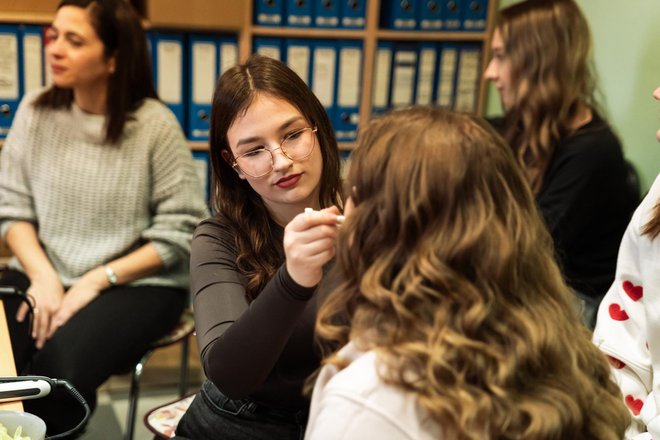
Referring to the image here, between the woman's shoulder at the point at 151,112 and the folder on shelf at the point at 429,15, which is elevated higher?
the folder on shelf at the point at 429,15

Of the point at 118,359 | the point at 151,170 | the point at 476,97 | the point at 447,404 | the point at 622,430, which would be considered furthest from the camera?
the point at 476,97

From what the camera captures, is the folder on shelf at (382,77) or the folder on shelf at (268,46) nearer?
the folder on shelf at (268,46)

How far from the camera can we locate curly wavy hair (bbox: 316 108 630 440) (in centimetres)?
88

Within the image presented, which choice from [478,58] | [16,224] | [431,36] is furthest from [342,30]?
[16,224]

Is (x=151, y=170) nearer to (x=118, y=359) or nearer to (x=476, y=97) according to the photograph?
(x=118, y=359)

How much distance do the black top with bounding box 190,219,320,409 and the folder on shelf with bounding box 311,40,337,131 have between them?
1.48 meters

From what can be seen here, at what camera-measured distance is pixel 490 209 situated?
93 centimetres

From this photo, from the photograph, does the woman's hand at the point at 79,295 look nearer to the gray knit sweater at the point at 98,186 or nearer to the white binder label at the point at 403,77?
the gray knit sweater at the point at 98,186

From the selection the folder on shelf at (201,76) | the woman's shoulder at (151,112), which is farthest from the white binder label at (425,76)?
the woman's shoulder at (151,112)

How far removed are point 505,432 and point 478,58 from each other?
8.00 ft

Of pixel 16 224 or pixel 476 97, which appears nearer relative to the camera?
pixel 16 224

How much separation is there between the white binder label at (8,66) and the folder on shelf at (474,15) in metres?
1.67

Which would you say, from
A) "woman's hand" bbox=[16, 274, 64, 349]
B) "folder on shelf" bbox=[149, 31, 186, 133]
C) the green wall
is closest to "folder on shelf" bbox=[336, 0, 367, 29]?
"folder on shelf" bbox=[149, 31, 186, 133]

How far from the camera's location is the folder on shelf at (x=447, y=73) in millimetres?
3061
